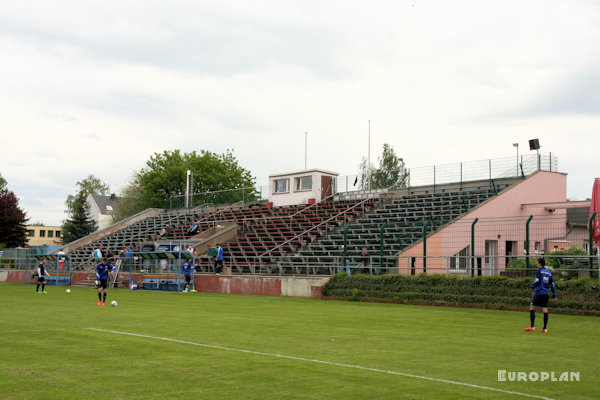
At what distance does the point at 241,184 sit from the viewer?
81.6 metres

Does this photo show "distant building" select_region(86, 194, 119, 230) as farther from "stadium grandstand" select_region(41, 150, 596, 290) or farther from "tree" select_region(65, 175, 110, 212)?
"stadium grandstand" select_region(41, 150, 596, 290)

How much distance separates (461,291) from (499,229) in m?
3.74

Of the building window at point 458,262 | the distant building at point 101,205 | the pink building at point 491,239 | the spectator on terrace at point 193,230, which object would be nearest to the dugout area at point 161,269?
the spectator on terrace at point 193,230

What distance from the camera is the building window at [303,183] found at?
46.1 meters

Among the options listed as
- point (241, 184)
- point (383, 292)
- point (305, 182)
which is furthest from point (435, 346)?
point (241, 184)

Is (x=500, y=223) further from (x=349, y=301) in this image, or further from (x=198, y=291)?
(x=198, y=291)

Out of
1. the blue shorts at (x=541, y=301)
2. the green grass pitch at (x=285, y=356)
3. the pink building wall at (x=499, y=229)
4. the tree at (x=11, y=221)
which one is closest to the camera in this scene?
the green grass pitch at (x=285, y=356)

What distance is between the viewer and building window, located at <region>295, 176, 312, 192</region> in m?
46.1

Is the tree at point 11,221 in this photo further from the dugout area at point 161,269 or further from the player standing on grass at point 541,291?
the player standing on grass at point 541,291

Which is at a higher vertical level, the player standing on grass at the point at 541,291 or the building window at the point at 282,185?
the building window at the point at 282,185

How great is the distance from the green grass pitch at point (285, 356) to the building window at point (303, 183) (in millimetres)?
27392

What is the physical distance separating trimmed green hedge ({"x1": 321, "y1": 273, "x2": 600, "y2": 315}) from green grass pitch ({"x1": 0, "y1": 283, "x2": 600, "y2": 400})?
160 cm

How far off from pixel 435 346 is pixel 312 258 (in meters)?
21.1

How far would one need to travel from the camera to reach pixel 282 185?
158 ft
